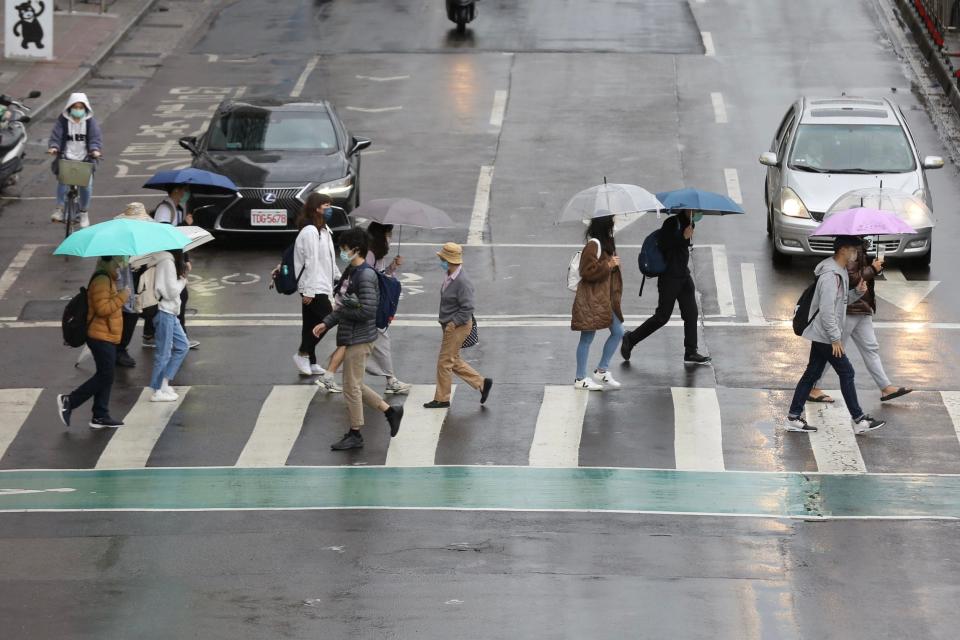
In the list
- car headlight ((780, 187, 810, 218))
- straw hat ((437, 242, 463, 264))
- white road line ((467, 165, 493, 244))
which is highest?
straw hat ((437, 242, 463, 264))

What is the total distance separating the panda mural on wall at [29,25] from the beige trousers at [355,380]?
63.4 ft

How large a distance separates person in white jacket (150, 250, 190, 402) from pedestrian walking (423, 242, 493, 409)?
237 centimetres

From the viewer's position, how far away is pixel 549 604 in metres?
10.1

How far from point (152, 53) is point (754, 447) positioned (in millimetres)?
23129

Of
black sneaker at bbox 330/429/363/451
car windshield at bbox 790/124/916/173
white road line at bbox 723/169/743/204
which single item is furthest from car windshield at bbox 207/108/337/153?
black sneaker at bbox 330/429/363/451

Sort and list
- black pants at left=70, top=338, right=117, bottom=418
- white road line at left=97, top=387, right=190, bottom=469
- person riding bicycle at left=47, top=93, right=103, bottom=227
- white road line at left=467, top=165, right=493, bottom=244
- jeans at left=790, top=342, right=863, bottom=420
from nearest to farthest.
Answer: white road line at left=97, top=387, right=190, bottom=469 → jeans at left=790, top=342, right=863, bottom=420 → black pants at left=70, top=338, right=117, bottom=418 → person riding bicycle at left=47, top=93, right=103, bottom=227 → white road line at left=467, top=165, right=493, bottom=244

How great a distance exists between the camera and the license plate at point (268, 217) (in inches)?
810

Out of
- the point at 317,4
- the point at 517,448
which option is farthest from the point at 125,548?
the point at 317,4

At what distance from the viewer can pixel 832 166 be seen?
20.6 metres

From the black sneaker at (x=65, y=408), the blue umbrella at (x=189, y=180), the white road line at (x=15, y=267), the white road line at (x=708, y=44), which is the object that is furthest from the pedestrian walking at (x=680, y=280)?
the white road line at (x=708, y=44)

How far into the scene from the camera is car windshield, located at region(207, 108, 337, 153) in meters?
22.0

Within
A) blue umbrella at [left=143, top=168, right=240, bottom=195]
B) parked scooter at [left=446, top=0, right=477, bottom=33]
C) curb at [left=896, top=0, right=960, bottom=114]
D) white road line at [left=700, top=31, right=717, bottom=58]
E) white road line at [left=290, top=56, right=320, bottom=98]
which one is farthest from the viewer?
parked scooter at [left=446, top=0, right=477, bottom=33]

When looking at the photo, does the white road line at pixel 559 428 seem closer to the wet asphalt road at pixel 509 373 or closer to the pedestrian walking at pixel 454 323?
the wet asphalt road at pixel 509 373

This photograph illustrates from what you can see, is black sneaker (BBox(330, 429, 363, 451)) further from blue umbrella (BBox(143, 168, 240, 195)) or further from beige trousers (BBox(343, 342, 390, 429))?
blue umbrella (BBox(143, 168, 240, 195))
